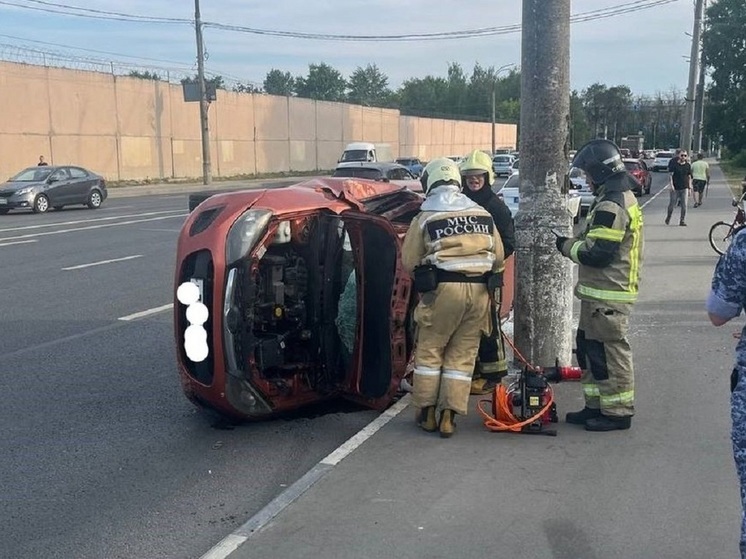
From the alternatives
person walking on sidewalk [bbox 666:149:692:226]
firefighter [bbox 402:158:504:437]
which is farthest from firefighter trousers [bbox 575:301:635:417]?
person walking on sidewalk [bbox 666:149:692:226]

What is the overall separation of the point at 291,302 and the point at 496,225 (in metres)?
1.69

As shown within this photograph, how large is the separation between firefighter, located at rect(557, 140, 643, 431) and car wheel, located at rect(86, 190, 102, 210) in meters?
23.3

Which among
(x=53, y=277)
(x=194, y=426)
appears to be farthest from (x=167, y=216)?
(x=194, y=426)

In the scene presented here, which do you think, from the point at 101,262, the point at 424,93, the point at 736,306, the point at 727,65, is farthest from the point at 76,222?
the point at 424,93

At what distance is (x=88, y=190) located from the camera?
26016 millimetres

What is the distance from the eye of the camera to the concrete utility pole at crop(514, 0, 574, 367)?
610 cm

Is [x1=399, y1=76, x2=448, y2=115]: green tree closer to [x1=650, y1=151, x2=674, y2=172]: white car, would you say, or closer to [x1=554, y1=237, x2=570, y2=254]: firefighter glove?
[x1=650, y1=151, x2=674, y2=172]: white car

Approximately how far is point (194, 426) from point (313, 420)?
32.4 inches

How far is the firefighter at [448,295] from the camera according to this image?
5094 mm

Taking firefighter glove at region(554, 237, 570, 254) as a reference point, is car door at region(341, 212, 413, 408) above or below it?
below

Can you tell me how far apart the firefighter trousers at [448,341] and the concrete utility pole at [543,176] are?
1.08 m

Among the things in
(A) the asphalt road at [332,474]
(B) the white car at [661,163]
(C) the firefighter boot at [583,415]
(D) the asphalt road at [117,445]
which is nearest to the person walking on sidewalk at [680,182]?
(A) the asphalt road at [332,474]

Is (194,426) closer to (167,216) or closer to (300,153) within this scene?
(167,216)

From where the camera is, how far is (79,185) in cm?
2569
